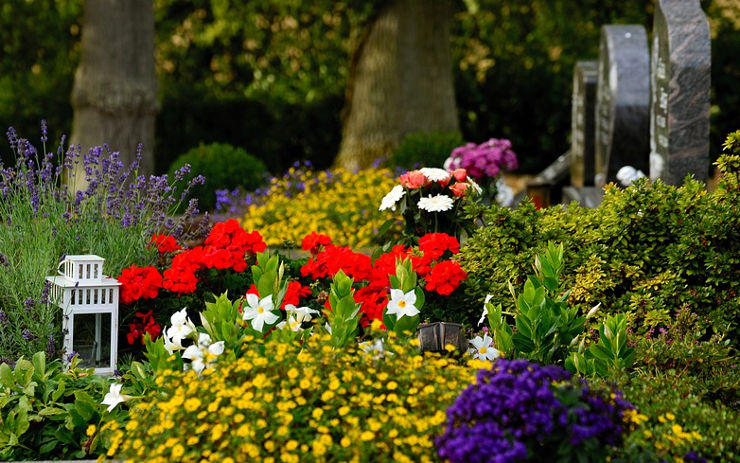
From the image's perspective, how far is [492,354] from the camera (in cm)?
391

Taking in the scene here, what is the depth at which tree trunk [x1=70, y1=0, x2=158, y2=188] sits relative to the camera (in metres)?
10.2

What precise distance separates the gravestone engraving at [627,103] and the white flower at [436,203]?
14.1 ft

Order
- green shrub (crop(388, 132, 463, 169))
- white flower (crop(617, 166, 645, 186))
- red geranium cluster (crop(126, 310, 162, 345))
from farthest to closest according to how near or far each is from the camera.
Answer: green shrub (crop(388, 132, 463, 169)) → white flower (crop(617, 166, 645, 186)) → red geranium cluster (crop(126, 310, 162, 345))

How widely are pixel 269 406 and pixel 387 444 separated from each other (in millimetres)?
435

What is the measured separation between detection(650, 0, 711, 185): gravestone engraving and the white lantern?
16.9 feet

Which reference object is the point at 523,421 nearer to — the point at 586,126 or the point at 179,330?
the point at 179,330

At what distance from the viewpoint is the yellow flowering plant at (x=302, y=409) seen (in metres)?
2.94

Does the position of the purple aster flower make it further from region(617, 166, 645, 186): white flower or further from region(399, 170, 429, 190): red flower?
region(617, 166, 645, 186): white flower

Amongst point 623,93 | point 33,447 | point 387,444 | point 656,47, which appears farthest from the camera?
point 623,93

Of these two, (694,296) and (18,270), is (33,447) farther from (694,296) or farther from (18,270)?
(694,296)

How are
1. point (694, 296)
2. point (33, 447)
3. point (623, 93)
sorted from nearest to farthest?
point (33, 447) → point (694, 296) → point (623, 93)

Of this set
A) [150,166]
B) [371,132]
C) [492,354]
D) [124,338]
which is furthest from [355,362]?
[371,132]

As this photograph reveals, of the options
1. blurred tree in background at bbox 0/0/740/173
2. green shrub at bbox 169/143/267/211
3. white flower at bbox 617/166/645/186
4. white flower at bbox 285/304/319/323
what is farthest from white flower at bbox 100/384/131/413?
blurred tree in background at bbox 0/0/740/173

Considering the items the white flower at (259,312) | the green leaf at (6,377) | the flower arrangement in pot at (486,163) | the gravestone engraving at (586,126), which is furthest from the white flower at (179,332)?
the gravestone engraving at (586,126)
